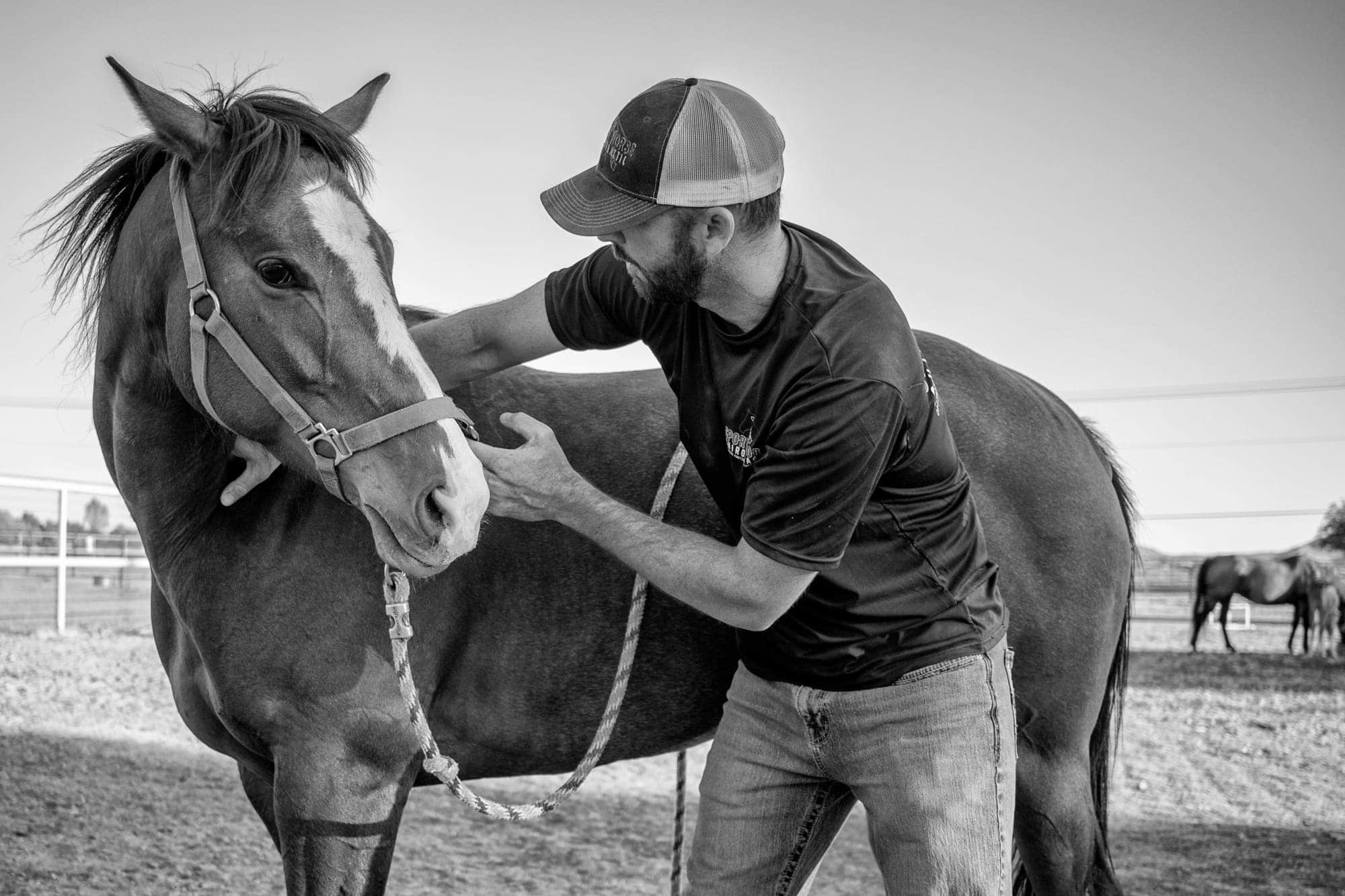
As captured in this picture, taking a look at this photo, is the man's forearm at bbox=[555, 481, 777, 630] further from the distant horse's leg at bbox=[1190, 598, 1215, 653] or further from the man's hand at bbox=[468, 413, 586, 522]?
the distant horse's leg at bbox=[1190, 598, 1215, 653]

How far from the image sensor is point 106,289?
2303 millimetres

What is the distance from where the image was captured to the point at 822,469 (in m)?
1.63

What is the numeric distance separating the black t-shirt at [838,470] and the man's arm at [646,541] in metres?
0.07

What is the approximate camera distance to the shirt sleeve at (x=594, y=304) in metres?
2.18

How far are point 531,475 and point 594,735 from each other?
2.96 ft

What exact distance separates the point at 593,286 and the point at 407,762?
3.72 ft

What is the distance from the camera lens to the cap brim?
1685 millimetres

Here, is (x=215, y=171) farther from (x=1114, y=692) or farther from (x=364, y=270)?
(x=1114, y=692)

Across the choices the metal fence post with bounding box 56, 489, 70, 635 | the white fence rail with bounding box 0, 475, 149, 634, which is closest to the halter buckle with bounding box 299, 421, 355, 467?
the white fence rail with bounding box 0, 475, 149, 634

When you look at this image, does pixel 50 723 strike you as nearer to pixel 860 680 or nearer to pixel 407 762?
pixel 407 762

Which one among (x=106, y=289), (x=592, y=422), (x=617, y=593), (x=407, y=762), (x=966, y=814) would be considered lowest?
(x=407, y=762)

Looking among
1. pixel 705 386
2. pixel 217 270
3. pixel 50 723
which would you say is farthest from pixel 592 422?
pixel 50 723

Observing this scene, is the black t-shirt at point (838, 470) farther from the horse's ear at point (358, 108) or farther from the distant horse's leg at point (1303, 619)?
the distant horse's leg at point (1303, 619)

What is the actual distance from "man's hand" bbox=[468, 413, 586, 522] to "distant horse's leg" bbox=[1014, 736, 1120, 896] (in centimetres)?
147
